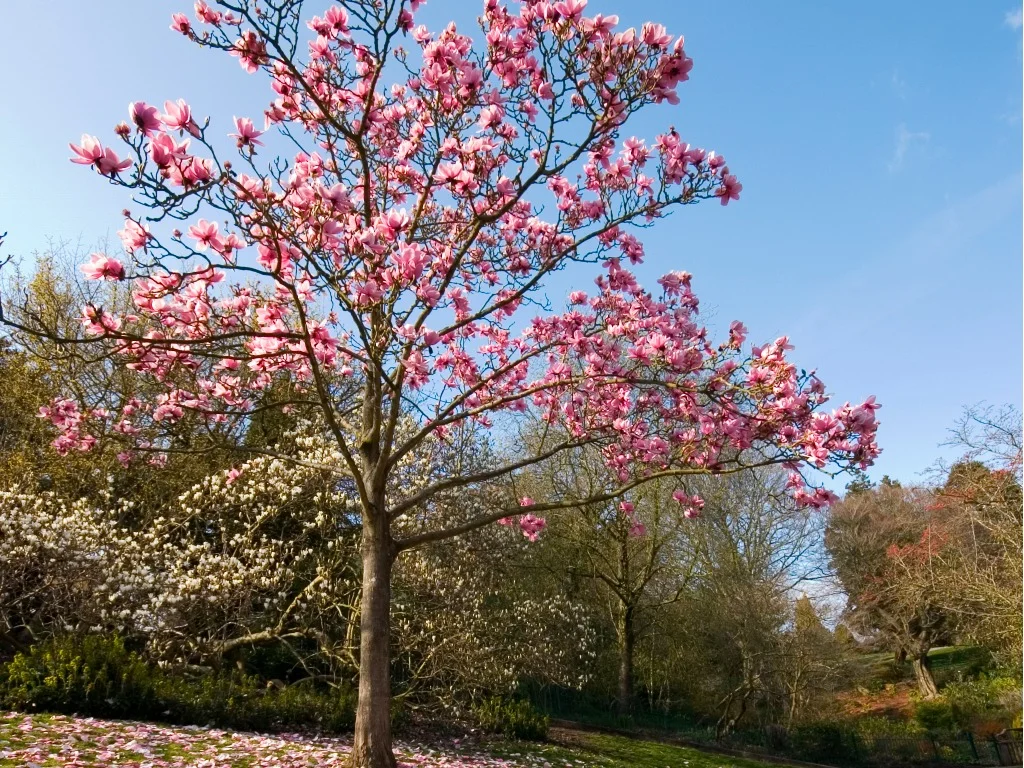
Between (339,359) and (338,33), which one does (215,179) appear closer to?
(338,33)

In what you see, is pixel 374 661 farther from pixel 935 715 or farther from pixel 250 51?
pixel 935 715

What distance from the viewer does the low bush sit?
704 centimetres

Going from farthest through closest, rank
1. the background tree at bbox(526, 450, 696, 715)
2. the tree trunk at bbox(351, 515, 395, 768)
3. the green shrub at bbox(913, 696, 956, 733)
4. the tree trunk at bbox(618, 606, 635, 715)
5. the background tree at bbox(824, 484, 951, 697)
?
the background tree at bbox(824, 484, 951, 697) → the green shrub at bbox(913, 696, 956, 733) → the background tree at bbox(526, 450, 696, 715) → the tree trunk at bbox(618, 606, 635, 715) → the tree trunk at bbox(351, 515, 395, 768)

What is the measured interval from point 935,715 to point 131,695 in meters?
21.8

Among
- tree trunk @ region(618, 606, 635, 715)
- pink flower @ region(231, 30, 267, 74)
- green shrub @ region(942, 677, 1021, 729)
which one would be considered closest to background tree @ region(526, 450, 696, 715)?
tree trunk @ region(618, 606, 635, 715)

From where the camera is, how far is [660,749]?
11.7m

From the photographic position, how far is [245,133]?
4352 mm

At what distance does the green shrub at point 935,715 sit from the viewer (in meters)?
19.9

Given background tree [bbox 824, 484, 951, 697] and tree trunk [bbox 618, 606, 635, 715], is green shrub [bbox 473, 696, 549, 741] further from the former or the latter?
background tree [bbox 824, 484, 951, 697]

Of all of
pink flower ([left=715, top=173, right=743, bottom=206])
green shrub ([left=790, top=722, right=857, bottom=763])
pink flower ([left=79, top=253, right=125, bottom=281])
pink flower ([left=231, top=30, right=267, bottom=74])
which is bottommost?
green shrub ([left=790, top=722, right=857, bottom=763])

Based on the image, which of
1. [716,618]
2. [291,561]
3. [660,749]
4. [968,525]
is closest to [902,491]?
[968,525]

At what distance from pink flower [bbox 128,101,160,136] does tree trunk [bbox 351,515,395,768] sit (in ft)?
11.0

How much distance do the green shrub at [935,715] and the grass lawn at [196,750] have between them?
15348 millimetres

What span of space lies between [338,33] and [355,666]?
25.3 feet
